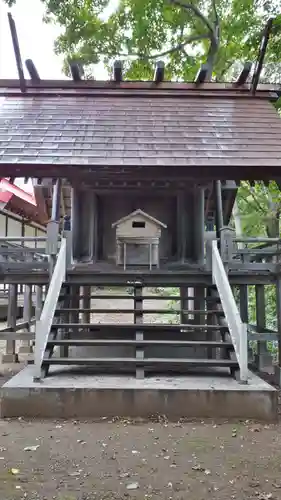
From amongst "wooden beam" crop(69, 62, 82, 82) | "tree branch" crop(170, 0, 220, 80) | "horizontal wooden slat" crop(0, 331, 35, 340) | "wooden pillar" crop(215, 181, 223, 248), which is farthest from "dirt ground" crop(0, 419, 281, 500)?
"tree branch" crop(170, 0, 220, 80)

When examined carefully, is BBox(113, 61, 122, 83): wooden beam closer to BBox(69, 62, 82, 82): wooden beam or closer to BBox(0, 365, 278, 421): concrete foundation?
BBox(69, 62, 82, 82): wooden beam

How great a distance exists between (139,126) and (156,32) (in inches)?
361

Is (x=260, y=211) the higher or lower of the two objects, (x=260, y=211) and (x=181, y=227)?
the higher

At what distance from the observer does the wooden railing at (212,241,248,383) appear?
505 cm

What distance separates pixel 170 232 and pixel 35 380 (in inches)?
155

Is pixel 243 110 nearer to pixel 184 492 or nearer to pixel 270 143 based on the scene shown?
pixel 270 143

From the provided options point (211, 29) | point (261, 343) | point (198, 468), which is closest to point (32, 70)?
point (261, 343)

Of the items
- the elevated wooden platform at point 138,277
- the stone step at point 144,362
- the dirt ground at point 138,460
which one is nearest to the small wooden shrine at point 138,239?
the elevated wooden platform at point 138,277

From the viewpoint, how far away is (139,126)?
7230mm

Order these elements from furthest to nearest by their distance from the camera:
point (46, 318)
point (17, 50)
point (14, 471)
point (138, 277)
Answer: point (17, 50)
point (138, 277)
point (46, 318)
point (14, 471)

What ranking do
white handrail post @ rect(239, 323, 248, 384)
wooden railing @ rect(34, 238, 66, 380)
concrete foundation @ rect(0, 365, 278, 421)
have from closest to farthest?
concrete foundation @ rect(0, 365, 278, 421), white handrail post @ rect(239, 323, 248, 384), wooden railing @ rect(34, 238, 66, 380)

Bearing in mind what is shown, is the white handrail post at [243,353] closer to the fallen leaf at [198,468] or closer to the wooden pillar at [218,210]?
the fallen leaf at [198,468]

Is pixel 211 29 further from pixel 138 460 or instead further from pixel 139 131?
pixel 138 460

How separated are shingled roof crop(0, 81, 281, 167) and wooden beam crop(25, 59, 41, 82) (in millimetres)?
362
